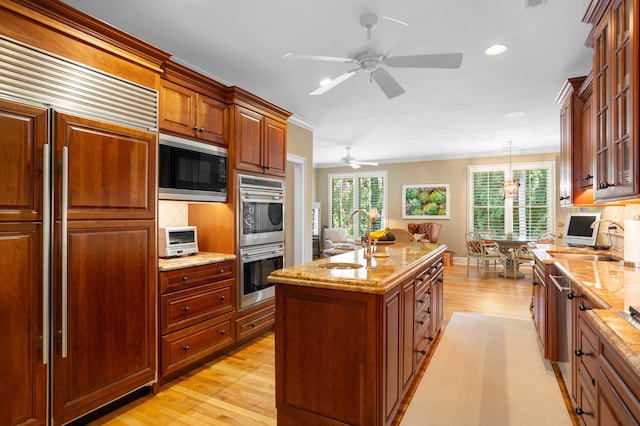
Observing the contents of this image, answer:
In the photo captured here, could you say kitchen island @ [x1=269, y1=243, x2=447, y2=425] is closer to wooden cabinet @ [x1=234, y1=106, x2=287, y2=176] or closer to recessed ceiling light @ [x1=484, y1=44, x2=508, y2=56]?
wooden cabinet @ [x1=234, y1=106, x2=287, y2=176]

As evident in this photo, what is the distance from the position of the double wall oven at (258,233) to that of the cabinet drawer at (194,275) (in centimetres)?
19

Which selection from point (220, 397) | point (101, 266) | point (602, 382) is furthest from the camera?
point (220, 397)

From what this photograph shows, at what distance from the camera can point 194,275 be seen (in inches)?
112

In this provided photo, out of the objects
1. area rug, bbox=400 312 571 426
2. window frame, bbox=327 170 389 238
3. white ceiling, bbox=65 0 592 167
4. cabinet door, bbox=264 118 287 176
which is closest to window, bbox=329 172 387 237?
window frame, bbox=327 170 389 238

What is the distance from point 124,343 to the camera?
7.62ft

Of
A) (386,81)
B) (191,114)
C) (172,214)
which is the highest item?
(386,81)

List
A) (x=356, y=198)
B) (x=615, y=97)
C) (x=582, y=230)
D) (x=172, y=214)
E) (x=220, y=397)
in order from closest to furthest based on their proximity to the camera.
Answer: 1. (x=615, y=97)
2. (x=220, y=397)
3. (x=172, y=214)
4. (x=582, y=230)
5. (x=356, y=198)

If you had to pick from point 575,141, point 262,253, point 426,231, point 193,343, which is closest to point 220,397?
point 193,343

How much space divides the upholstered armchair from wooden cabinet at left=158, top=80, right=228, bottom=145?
6.33 m

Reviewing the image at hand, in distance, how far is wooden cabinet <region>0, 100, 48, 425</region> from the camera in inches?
69.8

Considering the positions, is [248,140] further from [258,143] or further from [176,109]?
[176,109]

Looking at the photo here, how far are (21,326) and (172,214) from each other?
65.8 inches

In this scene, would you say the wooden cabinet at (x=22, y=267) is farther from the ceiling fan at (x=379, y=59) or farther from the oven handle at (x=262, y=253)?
the oven handle at (x=262, y=253)

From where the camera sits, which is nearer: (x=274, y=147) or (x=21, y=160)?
(x=21, y=160)
